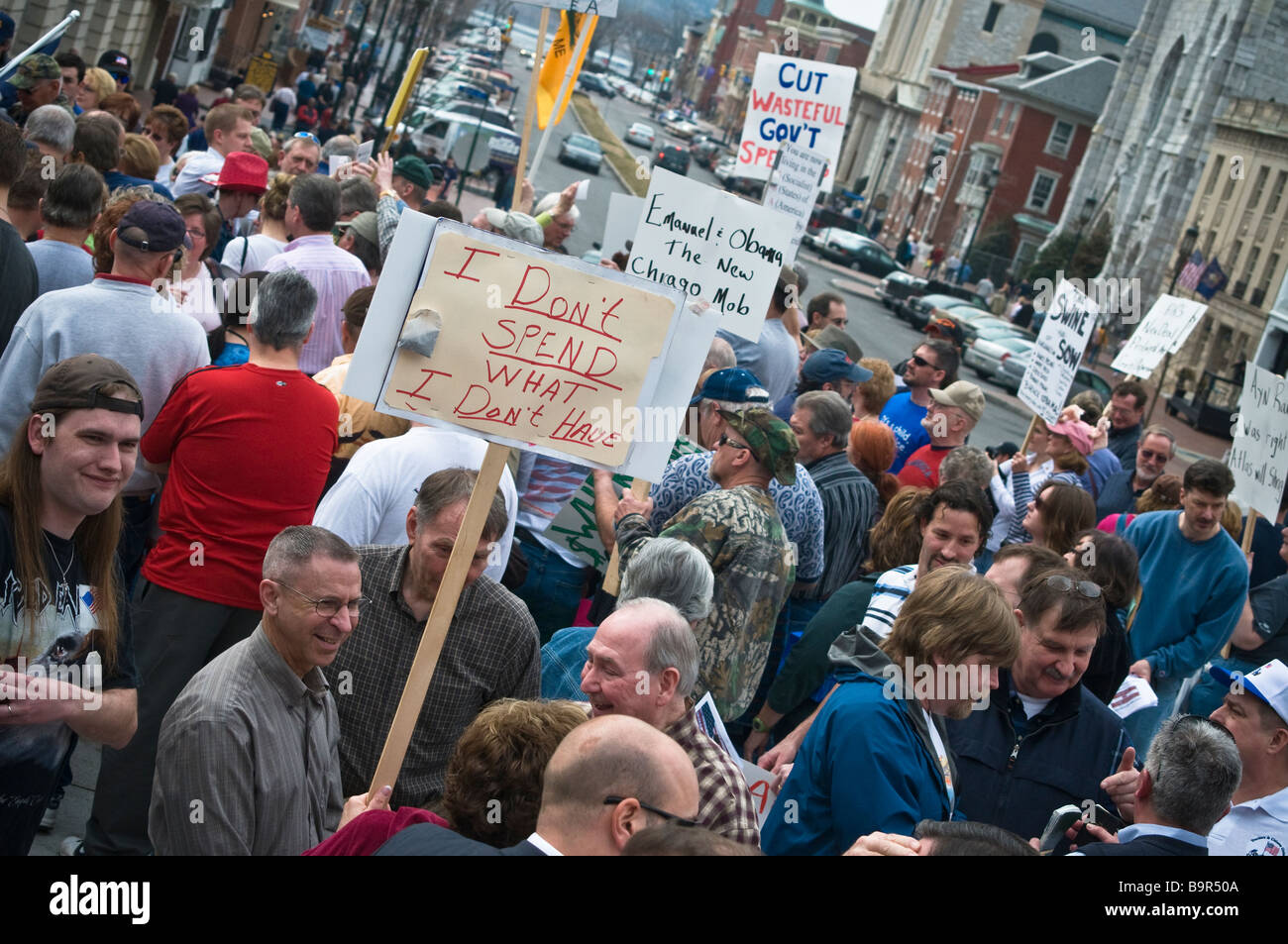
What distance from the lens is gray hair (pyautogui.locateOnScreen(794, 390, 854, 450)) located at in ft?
20.2

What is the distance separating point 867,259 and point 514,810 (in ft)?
163

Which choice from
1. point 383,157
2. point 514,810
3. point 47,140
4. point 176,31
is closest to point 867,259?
point 176,31

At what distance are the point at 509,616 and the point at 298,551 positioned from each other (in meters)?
0.86

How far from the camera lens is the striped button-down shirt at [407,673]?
3.90 metres

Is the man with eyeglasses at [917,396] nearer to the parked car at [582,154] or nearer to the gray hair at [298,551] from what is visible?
the gray hair at [298,551]

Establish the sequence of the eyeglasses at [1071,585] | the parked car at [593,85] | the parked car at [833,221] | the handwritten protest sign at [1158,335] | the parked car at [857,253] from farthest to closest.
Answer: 1. the parked car at [593,85]
2. the parked car at [833,221]
3. the parked car at [857,253]
4. the handwritten protest sign at [1158,335]
5. the eyeglasses at [1071,585]

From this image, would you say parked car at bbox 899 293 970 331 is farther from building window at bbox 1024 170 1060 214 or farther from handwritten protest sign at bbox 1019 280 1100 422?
building window at bbox 1024 170 1060 214

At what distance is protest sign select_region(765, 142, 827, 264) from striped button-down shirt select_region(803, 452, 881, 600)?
3.47 metres

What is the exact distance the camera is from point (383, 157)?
1005 cm

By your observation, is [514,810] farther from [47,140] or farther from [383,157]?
[383,157]

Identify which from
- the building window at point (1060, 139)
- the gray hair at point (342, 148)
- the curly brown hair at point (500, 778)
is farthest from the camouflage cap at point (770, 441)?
the building window at point (1060, 139)

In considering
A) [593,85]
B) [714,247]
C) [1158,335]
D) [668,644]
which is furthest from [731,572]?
[593,85]

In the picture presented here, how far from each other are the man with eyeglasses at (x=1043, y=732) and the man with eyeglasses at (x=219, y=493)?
242cm

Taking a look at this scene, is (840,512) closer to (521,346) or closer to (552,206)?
(521,346)
